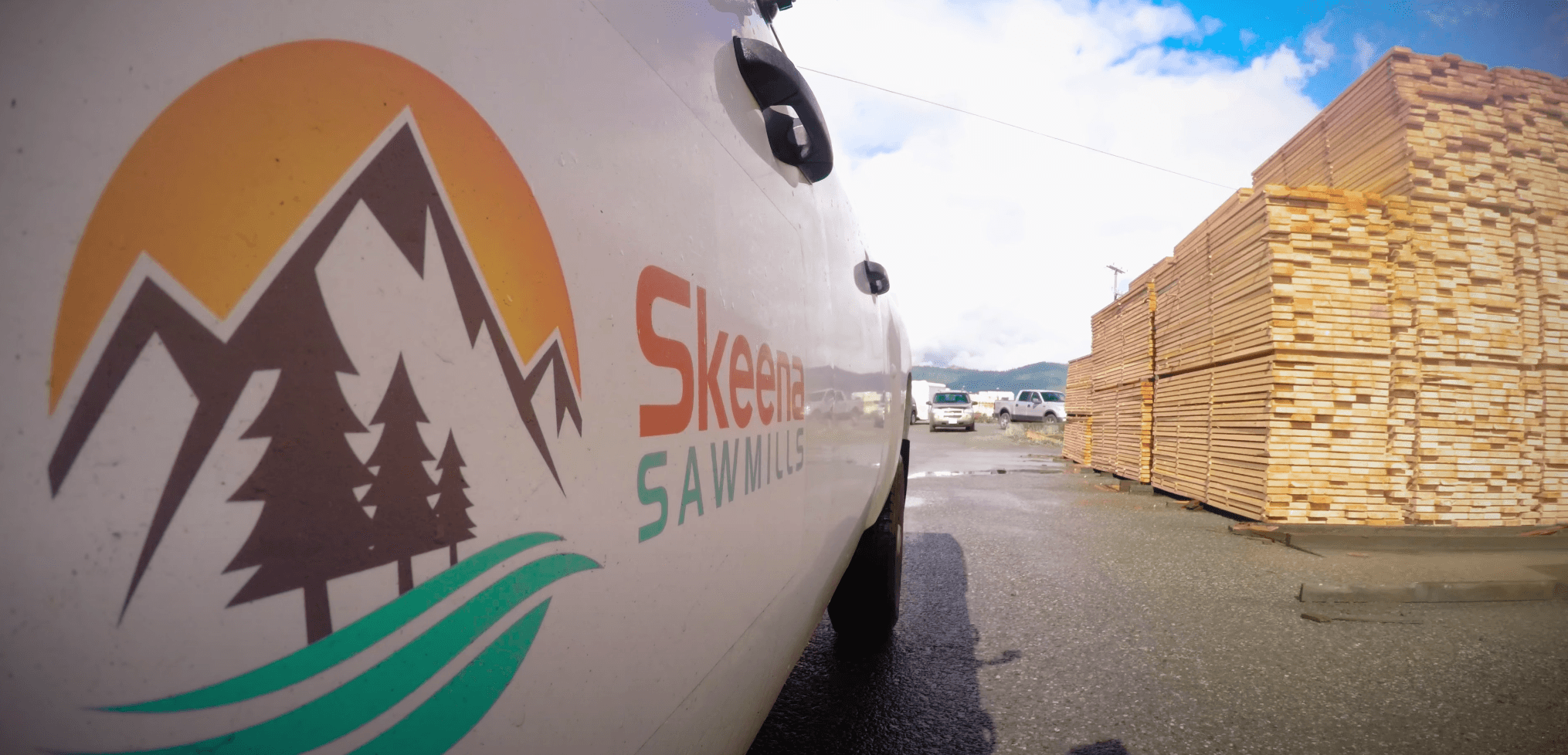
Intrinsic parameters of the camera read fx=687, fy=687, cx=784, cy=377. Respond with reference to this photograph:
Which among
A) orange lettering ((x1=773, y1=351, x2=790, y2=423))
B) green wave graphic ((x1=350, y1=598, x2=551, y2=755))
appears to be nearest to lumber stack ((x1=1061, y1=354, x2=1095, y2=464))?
orange lettering ((x1=773, y1=351, x2=790, y2=423))

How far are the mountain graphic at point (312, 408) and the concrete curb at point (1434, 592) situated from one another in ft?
18.4

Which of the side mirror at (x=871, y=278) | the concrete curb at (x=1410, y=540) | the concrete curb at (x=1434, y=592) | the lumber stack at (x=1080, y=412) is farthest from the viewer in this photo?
the lumber stack at (x=1080, y=412)

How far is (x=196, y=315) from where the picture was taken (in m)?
0.45

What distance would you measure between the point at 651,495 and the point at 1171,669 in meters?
3.55

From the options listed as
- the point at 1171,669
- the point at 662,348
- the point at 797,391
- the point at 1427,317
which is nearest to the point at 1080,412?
the point at 1427,317

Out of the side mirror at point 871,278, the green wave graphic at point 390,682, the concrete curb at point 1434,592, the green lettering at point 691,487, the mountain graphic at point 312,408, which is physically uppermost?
the side mirror at point 871,278

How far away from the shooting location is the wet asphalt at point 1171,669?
2814 mm

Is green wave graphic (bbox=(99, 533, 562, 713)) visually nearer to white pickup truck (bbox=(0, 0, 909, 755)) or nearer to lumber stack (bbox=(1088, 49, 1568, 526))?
white pickup truck (bbox=(0, 0, 909, 755))

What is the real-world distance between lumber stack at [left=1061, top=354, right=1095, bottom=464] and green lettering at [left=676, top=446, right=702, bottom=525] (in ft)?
43.0

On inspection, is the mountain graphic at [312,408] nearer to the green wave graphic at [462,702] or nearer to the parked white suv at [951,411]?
the green wave graphic at [462,702]

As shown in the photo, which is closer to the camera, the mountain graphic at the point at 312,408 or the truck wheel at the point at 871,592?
the mountain graphic at the point at 312,408

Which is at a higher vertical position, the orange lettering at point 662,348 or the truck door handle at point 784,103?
the truck door handle at point 784,103

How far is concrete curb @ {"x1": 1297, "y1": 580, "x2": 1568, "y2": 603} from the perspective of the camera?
14.8 feet

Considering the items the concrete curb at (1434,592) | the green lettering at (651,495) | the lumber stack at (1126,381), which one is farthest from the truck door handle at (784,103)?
the lumber stack at (1126,381)
